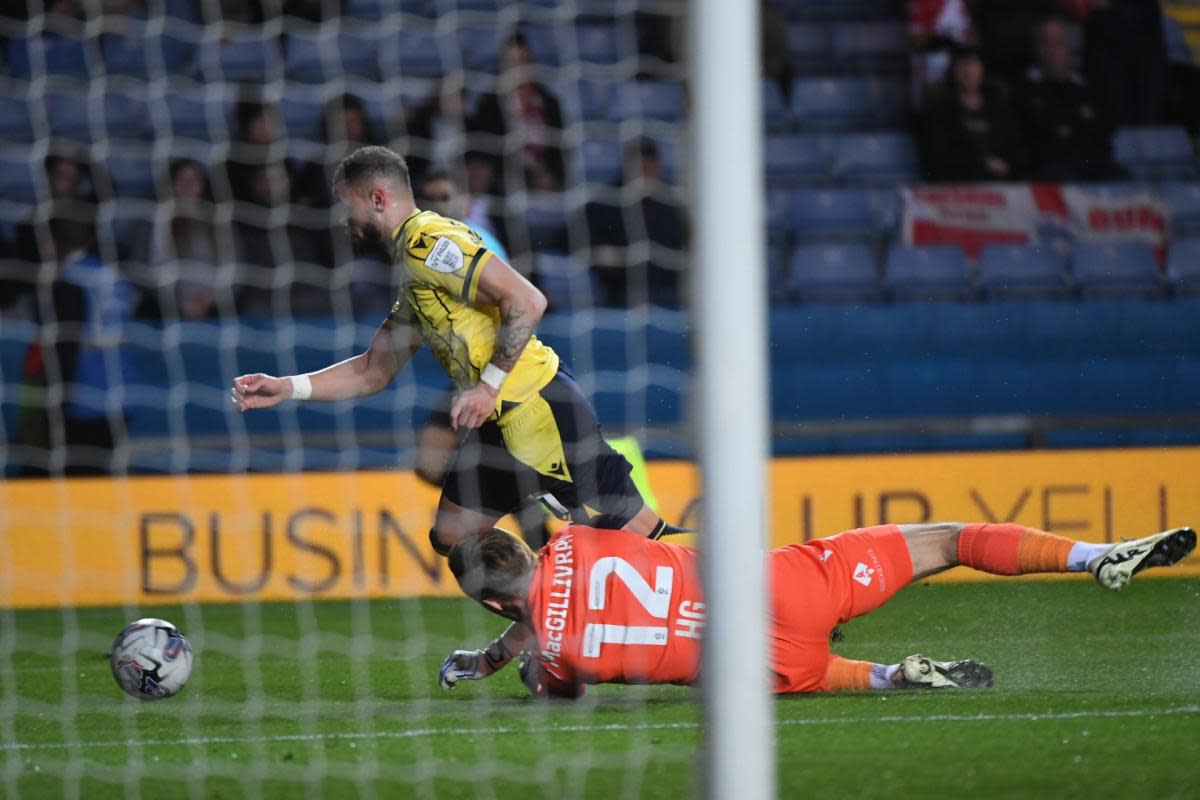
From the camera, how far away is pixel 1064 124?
35.8 feet

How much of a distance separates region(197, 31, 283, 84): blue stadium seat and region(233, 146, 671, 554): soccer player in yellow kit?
5.04 m

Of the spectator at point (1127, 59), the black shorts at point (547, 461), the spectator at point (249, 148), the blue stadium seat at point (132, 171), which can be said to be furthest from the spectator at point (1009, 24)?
the black shorts at point (547, 461)

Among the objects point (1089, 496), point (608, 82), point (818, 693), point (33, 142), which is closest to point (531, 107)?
point (608, 82)

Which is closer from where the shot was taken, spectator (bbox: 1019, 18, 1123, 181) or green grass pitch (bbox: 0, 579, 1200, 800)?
green grass pitch (bbox: 0, 579, 1200, 800)

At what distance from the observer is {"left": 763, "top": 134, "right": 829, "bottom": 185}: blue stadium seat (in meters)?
10.9

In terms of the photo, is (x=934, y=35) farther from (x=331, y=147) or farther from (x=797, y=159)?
(x=331, y=147)

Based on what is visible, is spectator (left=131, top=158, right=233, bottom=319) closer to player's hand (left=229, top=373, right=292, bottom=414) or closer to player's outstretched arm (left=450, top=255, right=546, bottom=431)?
player's hand (left=229, top=373, right=292, bottom=414)

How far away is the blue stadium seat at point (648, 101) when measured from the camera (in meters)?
10.6

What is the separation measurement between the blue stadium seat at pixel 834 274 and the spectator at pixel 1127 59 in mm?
1958

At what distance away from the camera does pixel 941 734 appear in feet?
14.7

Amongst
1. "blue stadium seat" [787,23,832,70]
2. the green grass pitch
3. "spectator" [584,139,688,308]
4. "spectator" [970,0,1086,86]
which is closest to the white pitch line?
the green grass pitch

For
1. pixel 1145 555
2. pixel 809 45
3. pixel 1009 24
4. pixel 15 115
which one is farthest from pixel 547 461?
pixel 1009 24

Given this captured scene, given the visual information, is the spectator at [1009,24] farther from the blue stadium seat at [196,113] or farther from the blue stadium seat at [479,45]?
the blue stadium seat at [196,113]

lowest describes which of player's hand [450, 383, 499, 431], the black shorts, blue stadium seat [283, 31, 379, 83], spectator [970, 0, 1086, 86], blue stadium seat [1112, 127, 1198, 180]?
the black shorts
